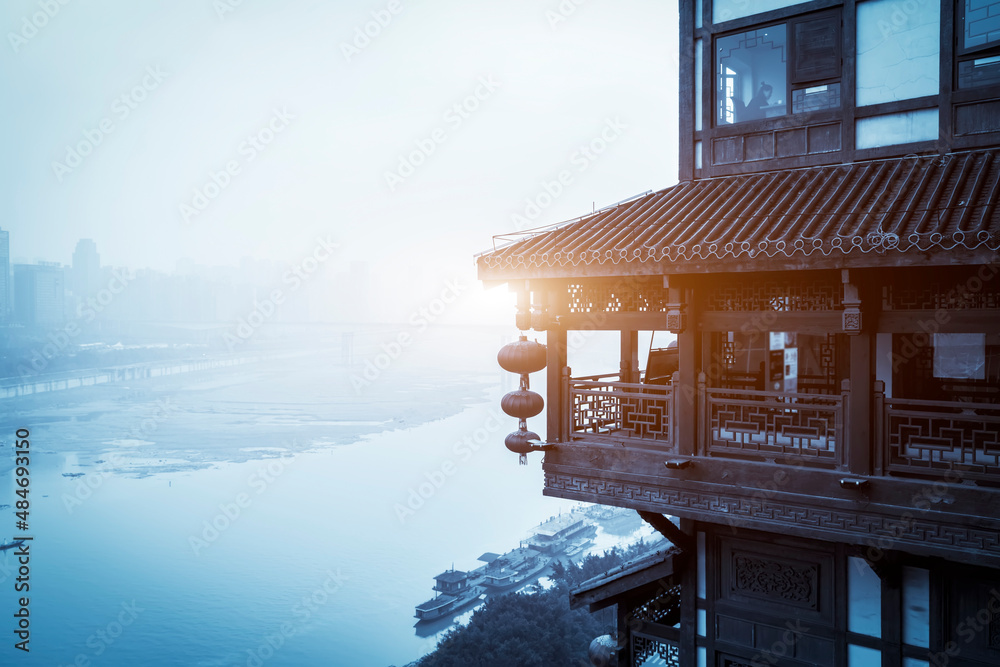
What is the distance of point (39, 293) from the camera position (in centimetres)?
5156

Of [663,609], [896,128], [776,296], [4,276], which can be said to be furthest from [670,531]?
[4,276]

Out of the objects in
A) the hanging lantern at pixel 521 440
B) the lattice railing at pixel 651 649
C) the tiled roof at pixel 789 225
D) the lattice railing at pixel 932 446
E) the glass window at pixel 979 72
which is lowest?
the lattice railing at pixel 651 649

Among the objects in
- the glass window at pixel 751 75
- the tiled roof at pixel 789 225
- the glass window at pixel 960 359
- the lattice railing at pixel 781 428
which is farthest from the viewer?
the glass window at pixel 751 75

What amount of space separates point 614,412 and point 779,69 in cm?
358

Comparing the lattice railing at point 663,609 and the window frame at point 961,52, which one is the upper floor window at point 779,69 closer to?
the window frame at point 961,52

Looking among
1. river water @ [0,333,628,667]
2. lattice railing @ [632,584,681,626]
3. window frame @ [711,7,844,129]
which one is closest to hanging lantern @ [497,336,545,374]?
lattice railing @ [632,584,681,626]

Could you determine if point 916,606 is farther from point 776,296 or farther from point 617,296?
point 617,296

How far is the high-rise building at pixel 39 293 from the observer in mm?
48781

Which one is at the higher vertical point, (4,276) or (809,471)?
(4,276)

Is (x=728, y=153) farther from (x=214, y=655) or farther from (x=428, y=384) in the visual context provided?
(x=428, y=384)

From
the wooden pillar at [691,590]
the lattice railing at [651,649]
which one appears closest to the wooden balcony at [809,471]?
the wooden pillar at [691,590]

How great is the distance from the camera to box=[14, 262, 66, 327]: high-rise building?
48.8 meters

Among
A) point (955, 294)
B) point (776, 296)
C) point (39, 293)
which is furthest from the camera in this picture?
point (39, 293)

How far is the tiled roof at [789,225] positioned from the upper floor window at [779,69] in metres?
0.68
